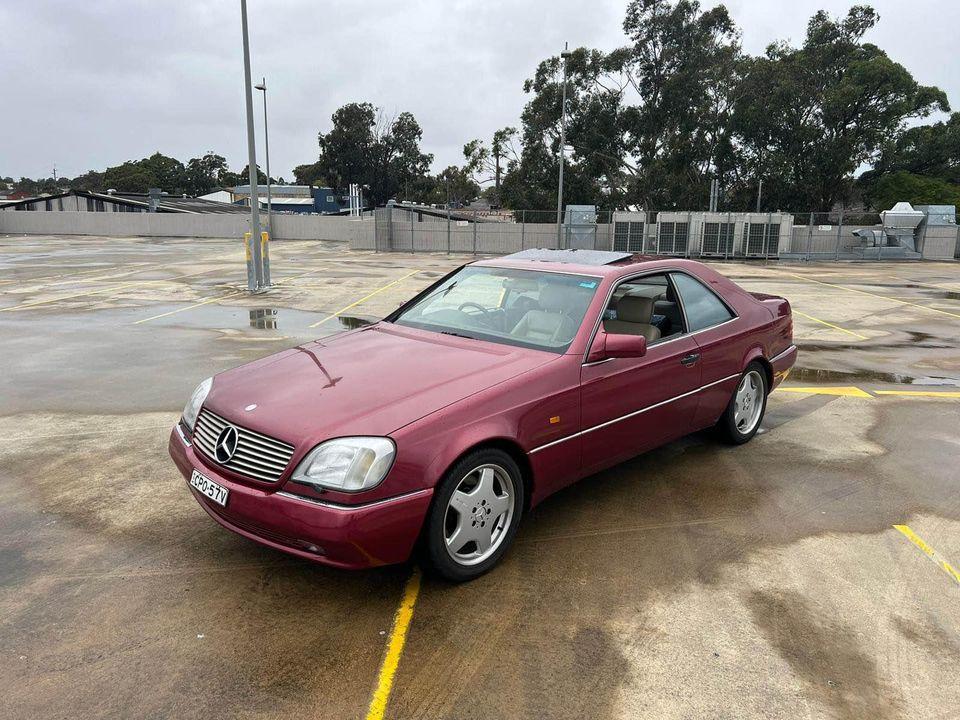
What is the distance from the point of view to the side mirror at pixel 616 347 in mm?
3854

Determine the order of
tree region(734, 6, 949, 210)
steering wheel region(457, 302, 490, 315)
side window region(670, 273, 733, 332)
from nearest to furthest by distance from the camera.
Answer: steering wheel region(457, 302, 490, 315) → side window region(670, 273, 733, 332) → tree region(734, 6, 949, 210)

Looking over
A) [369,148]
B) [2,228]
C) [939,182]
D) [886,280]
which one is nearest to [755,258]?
[886,280]

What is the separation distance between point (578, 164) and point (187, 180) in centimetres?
8770

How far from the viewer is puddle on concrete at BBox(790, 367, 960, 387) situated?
788 centimetres

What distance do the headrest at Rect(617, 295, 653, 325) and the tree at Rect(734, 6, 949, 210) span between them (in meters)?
42.3

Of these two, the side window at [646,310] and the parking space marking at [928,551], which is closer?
the parking space marking at [928,551]

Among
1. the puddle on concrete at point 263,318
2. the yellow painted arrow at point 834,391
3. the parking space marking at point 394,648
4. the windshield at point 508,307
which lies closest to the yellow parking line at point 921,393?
the yellow painted arrow at point 834,391

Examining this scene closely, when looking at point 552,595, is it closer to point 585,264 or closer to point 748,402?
point 585,264

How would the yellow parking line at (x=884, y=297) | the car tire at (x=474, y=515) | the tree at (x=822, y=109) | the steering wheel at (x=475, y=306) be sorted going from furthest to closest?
the tree at (x=822, y=109), the yellow parking line at (x=884, y=297), the steering wheel at (x=475, y=306), the car tire at (x=474, y=515)

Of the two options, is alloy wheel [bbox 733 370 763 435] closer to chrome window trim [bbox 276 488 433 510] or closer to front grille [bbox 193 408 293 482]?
chrome window trim [bbox 276 488 433 510]

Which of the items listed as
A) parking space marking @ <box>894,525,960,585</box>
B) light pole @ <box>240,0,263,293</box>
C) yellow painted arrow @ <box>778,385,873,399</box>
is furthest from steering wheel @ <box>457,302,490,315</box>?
light pole @ <box>240,0,263,293</box>

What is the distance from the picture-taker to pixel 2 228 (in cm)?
4584

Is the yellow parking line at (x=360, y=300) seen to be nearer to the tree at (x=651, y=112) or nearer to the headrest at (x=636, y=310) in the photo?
the headrest at (x=636, y=310)

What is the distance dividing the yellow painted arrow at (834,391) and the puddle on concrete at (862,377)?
34 cm
